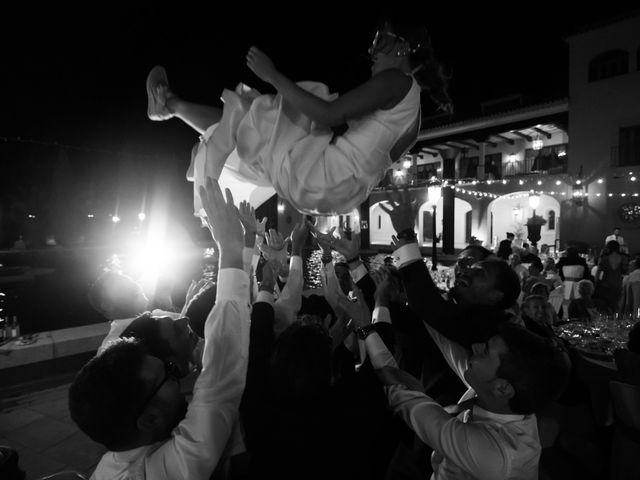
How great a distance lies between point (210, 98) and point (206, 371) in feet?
10.8

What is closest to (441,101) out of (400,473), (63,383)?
(400,473)

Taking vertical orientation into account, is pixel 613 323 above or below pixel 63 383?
above

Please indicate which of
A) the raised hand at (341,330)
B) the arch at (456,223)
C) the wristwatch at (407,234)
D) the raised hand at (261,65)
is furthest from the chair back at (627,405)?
the arch at (456,223)

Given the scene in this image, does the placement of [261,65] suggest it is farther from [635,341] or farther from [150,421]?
[635,341]

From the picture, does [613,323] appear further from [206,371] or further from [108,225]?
[108,225]

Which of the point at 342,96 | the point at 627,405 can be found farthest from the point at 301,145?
the point at 627,405

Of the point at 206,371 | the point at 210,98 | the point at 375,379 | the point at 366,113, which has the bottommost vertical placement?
the point at 375,379

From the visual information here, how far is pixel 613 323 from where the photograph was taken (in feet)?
12.2

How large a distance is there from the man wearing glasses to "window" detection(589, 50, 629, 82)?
18.0 meters

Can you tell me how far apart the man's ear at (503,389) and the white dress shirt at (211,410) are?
856 mm

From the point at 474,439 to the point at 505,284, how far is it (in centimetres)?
92

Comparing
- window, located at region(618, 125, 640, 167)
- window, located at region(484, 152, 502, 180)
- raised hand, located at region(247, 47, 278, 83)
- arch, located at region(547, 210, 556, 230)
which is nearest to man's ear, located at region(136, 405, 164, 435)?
raised hand, located at region(247, 47, 278, 83)

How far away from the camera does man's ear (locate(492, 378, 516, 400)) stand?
4.21 ft

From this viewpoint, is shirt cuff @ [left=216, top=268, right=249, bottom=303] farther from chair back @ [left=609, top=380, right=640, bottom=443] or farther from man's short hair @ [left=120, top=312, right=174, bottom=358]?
chair back @ [left=609, top=380, right=640, bottom=443]
